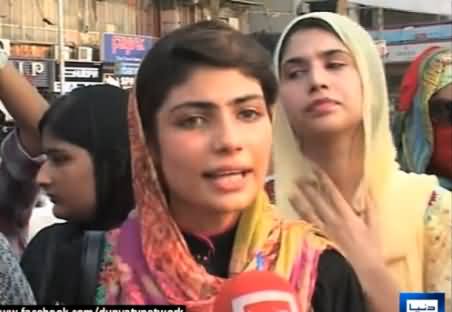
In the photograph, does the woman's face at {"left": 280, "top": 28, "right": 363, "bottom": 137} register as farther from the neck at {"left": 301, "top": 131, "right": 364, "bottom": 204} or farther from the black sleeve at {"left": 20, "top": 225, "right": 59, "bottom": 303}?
the black sleeve at {"left": 20, "top": 225, "right": 59, "bottom": 303}

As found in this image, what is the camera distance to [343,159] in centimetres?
126

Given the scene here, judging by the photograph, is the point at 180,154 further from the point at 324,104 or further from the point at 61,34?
the point at 61,34

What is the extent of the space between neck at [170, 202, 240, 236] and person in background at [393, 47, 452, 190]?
2.16ft

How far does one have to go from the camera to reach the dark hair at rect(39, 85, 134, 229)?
1.32 m

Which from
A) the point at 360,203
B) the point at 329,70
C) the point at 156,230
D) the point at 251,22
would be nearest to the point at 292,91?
the point at 329,70

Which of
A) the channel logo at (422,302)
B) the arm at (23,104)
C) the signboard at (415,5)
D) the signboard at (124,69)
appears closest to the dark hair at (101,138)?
the arm at (23,104)

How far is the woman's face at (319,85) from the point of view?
1229mm

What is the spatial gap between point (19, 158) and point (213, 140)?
0.72 meters

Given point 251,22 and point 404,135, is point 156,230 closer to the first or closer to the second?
point 404,135

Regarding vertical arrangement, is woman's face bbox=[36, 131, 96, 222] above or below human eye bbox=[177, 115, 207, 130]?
below

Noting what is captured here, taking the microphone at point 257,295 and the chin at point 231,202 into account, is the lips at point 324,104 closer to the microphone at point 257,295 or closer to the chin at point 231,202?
the chin at point 231,202

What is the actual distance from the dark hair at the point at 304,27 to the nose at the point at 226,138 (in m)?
0.33

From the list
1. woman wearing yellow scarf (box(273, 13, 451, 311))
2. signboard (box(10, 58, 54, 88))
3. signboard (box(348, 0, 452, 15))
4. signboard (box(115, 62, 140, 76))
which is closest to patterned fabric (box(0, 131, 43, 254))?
woman wearing yellow scarf (box(273, 13, 451, 311))

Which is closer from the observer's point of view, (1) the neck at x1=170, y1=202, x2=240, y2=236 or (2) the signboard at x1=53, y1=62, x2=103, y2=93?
(1) the neck at x1=170, y1=202, x2=240, y2=236
